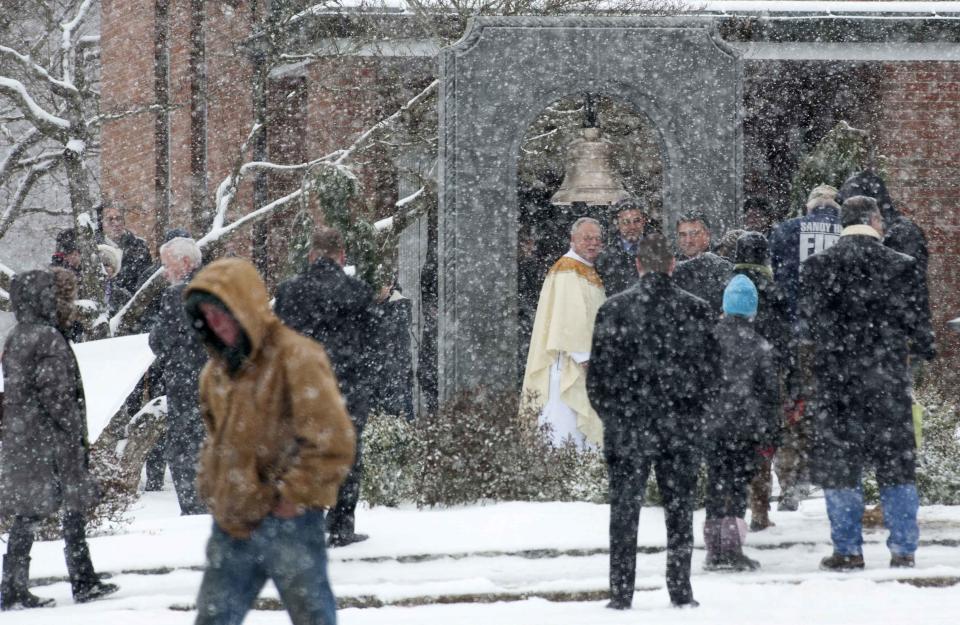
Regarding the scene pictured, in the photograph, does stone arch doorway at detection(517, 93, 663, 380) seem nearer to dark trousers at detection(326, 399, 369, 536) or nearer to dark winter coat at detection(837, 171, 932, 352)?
dark winter coat at detection(837, 171, 932, 352)

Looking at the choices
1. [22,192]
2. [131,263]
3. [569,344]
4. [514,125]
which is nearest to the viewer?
[569,344]

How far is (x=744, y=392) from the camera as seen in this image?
26.4ft

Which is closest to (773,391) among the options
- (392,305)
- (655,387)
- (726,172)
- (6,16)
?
(655,387)

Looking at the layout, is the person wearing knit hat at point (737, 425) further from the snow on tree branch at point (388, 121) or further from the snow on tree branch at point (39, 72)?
the snow on tree branch at point (39, 72)

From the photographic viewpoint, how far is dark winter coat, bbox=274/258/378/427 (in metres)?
8.12

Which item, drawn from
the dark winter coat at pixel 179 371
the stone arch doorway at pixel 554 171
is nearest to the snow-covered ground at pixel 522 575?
the dark winter coat at pixel 179 371

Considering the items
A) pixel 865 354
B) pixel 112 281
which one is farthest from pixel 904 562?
pixel 112 281

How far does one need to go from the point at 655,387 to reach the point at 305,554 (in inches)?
110

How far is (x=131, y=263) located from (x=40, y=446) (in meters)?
6.99

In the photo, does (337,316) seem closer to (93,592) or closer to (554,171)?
(93,592)

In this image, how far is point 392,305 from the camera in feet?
40.8

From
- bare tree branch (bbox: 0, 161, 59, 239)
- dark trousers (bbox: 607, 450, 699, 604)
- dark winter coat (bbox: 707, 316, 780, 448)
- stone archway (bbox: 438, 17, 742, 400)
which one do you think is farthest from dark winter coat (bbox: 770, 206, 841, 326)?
bare tree branch (bbox: 0, 161, 59, 239)

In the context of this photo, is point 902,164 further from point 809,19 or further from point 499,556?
point 499,556

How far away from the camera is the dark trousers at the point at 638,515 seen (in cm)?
675
